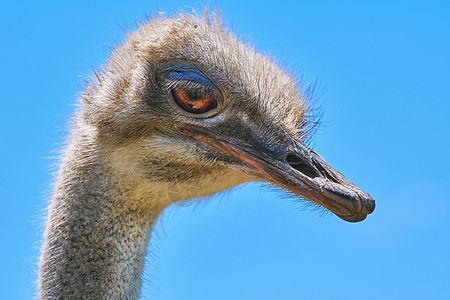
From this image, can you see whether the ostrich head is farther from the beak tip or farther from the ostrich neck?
the beak tip

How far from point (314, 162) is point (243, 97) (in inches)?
18.0

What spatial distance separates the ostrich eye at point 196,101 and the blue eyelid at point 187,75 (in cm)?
6

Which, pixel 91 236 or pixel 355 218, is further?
pixel 91 236

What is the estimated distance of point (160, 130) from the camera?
3.79 metres

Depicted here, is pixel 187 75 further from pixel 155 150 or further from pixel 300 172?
pixel 300 172

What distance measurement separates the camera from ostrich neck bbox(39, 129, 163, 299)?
3.66 meters

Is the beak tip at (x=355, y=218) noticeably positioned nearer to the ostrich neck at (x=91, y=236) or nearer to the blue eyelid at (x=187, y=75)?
the blue eyelid at (x=187, y=75)

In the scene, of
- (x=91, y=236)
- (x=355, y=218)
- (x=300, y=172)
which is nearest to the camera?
(x=355, y=218)

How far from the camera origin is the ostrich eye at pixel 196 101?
12.3ft

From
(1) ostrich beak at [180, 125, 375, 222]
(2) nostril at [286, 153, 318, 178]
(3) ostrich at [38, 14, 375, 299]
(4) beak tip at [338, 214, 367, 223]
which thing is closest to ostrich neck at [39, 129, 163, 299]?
(3) ostrich at [38, 14, 375, 299]

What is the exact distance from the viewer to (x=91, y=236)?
373 cm

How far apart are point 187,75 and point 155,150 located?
0.39 meters

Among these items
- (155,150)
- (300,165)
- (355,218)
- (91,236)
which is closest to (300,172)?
(300,165)

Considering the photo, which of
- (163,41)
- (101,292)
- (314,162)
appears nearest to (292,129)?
(314,162)
